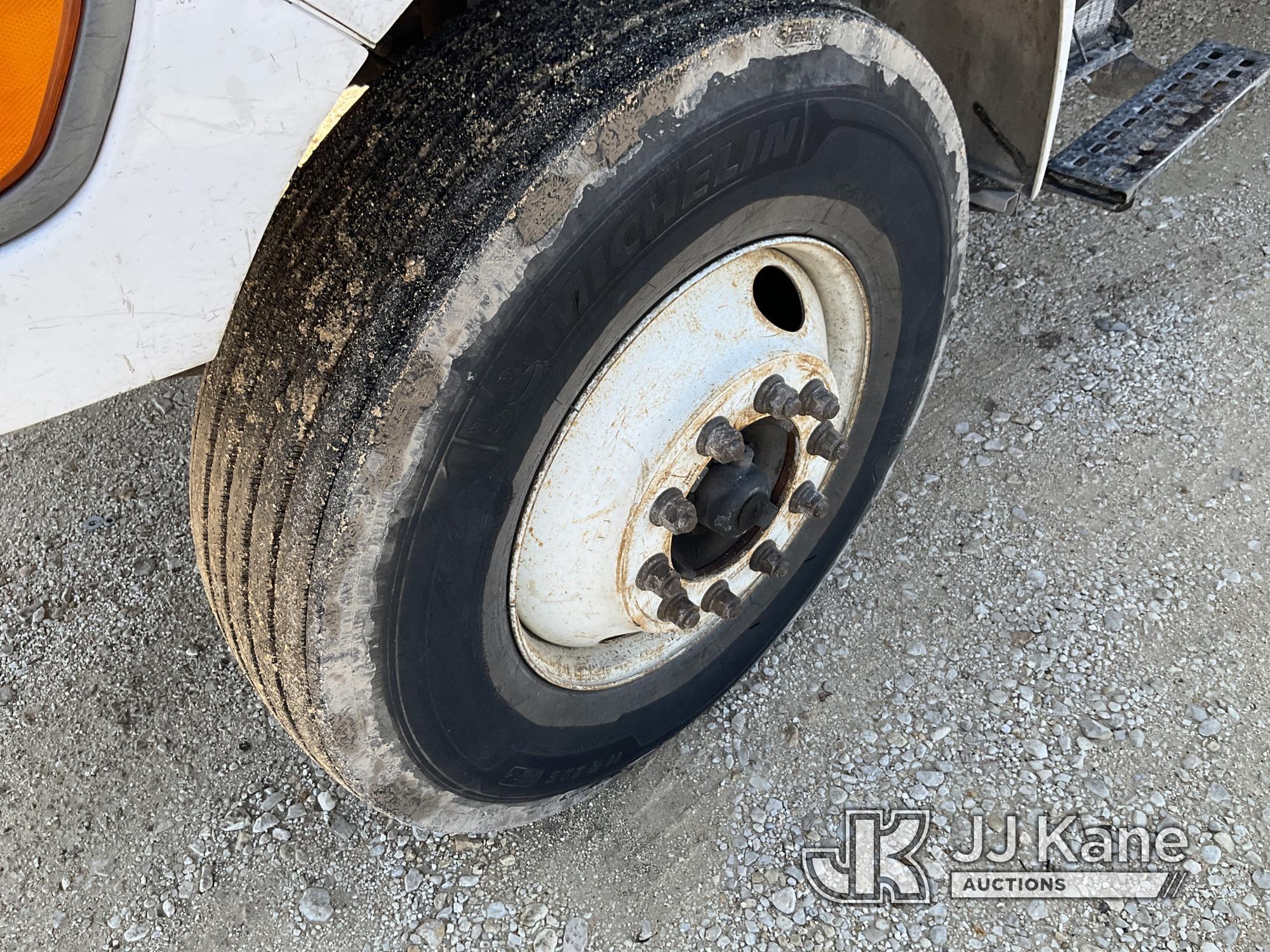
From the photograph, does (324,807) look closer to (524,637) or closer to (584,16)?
(524,637)

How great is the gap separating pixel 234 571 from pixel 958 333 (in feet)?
6.25

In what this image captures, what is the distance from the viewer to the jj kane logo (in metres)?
1.64

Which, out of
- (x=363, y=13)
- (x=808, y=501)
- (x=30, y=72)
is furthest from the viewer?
(x=808, y=501)

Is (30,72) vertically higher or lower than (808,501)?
higher

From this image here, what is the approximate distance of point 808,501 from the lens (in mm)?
1563

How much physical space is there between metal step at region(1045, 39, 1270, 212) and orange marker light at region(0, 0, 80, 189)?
1.79 m

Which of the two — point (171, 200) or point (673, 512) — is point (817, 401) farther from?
point (171, 200)

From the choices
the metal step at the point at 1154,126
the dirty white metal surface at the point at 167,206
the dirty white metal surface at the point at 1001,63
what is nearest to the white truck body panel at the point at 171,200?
the dirty white metal surface at the point at 167,206

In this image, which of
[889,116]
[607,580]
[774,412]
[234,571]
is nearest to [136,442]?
[234,571]

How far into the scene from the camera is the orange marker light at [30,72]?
67 centimetres

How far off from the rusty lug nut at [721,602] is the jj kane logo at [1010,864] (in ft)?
1.69

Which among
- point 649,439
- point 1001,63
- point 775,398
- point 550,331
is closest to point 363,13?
point 550,331

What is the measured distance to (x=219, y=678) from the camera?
199cm

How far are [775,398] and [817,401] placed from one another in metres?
0.08
